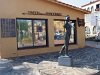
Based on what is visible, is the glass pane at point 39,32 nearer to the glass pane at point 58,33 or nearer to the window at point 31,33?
the window at point 31,33

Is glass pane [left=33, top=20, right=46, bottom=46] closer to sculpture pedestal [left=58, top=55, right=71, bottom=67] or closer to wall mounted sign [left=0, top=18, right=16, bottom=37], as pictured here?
wall mounted sign [left=0, top=18, right=16, bottom=37]

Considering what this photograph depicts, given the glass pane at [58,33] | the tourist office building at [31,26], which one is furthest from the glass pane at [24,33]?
the glass pane at [58,33]

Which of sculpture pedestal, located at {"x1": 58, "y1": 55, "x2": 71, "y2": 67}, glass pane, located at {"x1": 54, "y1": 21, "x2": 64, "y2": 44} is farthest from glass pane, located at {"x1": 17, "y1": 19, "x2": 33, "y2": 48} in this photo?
sculpture pedestal, located at {"x1": 58, "y1": 55, "x2": 71, "y2": 67}

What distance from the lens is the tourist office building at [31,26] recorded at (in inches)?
677

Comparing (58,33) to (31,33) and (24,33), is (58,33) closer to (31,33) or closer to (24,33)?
(31,33)

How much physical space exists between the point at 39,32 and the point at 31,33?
2.44 feet

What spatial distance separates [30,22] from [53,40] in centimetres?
237

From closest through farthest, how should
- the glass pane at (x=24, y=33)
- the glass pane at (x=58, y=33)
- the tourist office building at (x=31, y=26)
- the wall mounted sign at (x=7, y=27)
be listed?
the wall mounted sign at (x=7, y=27)
the tourist office building at (x=31, y=26)
the glass pane at (x=24, y=33)
the glass pane at (x=58, y=33)

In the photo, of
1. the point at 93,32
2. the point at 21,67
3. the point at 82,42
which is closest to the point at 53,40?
the point at 82,42

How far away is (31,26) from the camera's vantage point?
1894 cm

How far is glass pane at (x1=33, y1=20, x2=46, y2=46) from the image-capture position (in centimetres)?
1923

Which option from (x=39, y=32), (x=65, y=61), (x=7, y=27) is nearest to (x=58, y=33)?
(x=39, y=32)

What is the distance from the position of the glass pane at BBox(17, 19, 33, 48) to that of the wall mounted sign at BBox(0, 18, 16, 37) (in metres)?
0.69

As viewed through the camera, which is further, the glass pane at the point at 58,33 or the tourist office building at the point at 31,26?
the glass pane at the point at 58,33
